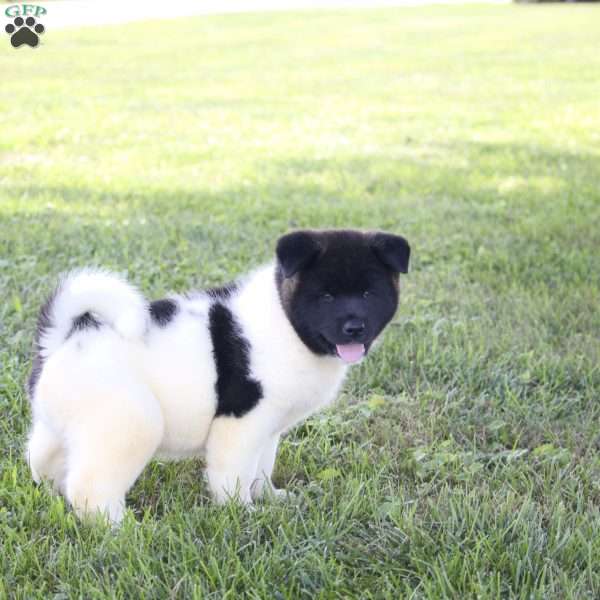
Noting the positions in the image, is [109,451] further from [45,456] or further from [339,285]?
[339,285]

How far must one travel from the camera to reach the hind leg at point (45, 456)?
338 centimetres

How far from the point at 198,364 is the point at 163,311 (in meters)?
0.30

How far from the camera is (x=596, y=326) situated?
5.41m

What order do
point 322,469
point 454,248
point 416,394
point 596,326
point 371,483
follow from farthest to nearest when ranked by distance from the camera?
point 454,248
point 596,326
point 416,394
point 322,469
point 371,483

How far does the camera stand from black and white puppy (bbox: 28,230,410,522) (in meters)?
3.11

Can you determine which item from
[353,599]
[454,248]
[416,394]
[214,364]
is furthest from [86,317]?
[454,248]

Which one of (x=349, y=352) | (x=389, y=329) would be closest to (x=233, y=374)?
(x=349, y=352)

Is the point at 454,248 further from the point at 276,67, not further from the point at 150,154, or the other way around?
the point at 276,67

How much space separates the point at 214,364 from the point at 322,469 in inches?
31.8

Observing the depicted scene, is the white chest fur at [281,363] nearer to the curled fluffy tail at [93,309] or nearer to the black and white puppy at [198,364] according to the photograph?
the black and white puppy at [198,364]

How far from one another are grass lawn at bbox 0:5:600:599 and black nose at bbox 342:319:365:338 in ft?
2.11

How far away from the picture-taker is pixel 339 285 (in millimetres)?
3428

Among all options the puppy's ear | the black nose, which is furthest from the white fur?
the puppy's ear

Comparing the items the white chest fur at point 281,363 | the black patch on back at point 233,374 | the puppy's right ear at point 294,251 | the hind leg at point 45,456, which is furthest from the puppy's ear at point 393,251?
the hind leg at point 45,456
